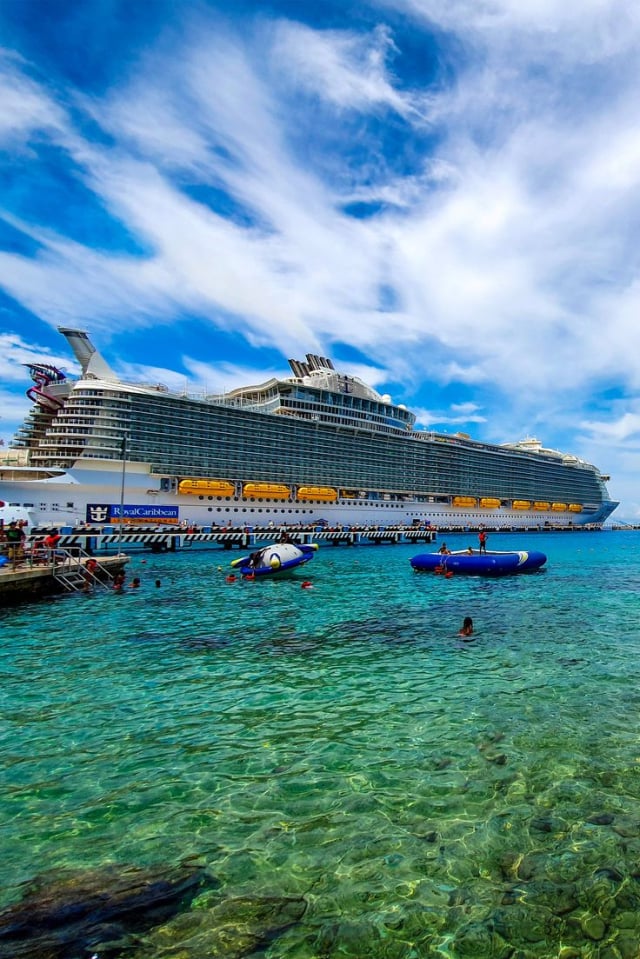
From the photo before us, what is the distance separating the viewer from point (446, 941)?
14.0ft

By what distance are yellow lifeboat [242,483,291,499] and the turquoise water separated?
188ft

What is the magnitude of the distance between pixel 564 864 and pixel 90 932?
4.62m

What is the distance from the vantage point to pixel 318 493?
80.0 metres

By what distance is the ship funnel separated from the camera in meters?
73.4

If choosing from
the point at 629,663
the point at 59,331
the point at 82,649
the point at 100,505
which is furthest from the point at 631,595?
the point at 59,331

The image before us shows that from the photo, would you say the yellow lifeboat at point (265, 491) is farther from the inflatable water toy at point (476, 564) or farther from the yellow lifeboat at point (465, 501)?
the yellow lifeboat at point (465, 501)

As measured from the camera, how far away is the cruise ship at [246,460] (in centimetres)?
6034

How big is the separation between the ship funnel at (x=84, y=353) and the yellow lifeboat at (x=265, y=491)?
2627 cm

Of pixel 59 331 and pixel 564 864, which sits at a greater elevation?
pixel 59 331

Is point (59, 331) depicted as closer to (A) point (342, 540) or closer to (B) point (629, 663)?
(A) point (342, 540)

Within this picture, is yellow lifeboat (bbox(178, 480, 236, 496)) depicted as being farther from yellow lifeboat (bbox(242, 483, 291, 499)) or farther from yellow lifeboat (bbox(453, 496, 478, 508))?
yellow lifeboat (bbox(453, 496, 478, 508))

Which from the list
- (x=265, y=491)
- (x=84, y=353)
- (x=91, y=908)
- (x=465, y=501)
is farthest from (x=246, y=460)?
(x=91, y=908)

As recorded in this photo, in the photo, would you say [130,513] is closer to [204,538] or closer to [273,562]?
[204,538]

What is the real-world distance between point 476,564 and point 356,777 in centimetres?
2925
